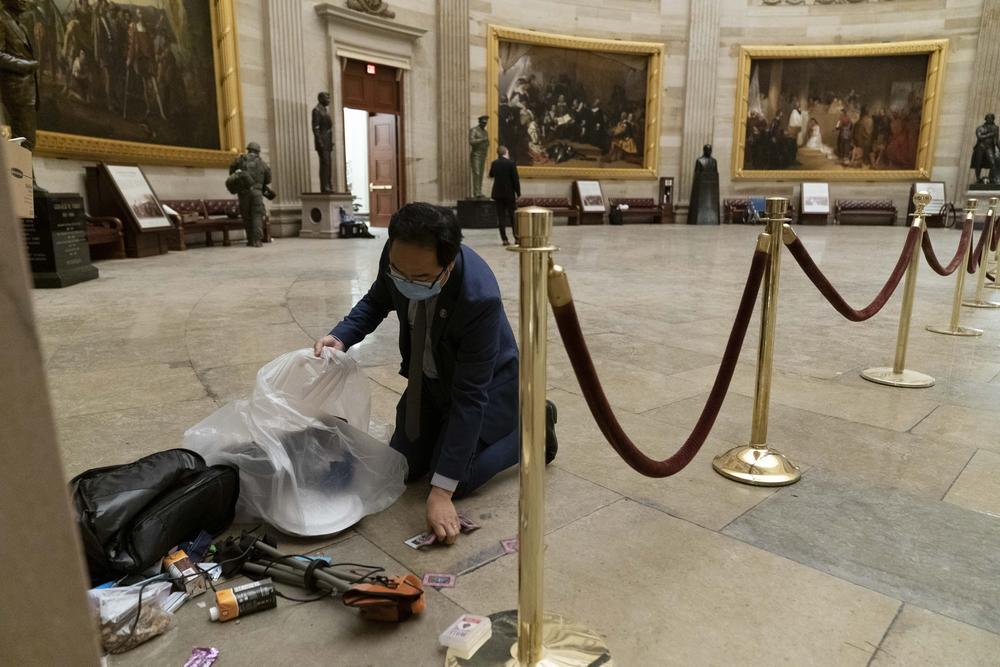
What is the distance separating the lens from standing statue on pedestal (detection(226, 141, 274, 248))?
1158 cm

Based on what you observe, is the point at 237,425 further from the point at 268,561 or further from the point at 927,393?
the point at 927,393

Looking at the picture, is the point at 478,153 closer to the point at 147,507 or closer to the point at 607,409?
the point at 147,507

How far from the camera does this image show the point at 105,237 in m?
9.38

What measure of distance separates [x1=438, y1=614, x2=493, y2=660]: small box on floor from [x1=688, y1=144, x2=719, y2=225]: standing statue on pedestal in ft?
63.2

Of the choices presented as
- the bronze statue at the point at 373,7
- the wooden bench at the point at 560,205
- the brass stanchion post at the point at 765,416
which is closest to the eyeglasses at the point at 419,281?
the brass stanchion post at the point at 765,416

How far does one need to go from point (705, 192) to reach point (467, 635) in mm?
19512

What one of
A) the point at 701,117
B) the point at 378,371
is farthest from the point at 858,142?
the point at 378,371

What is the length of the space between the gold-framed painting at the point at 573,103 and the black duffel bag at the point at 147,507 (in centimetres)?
1655

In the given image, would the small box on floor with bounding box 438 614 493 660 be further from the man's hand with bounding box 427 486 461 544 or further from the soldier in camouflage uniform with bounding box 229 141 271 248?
the soldier in camouflage uniform with bounding box 229 141 271 248

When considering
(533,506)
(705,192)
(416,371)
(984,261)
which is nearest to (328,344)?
(416,371)

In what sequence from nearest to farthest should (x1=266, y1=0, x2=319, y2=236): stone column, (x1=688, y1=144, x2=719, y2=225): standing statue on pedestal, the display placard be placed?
the display placard < (x1=266, y1=0, x2=319, y2=236): stone column < (x1=688, y1=144, x2=719, y2=225): standing statue on pedestal

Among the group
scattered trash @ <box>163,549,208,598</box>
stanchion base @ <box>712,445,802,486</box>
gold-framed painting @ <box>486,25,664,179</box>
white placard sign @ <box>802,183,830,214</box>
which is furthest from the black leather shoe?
white placard sign @ <box>802,183,830,214</box>

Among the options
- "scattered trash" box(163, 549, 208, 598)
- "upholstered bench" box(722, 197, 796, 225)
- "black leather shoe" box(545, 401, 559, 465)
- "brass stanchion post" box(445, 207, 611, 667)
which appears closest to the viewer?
"brass stanchion post" box(445, 207, 611, 667)

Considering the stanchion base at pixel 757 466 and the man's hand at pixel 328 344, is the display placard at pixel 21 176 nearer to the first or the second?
the man's hand at pixel 328 344
